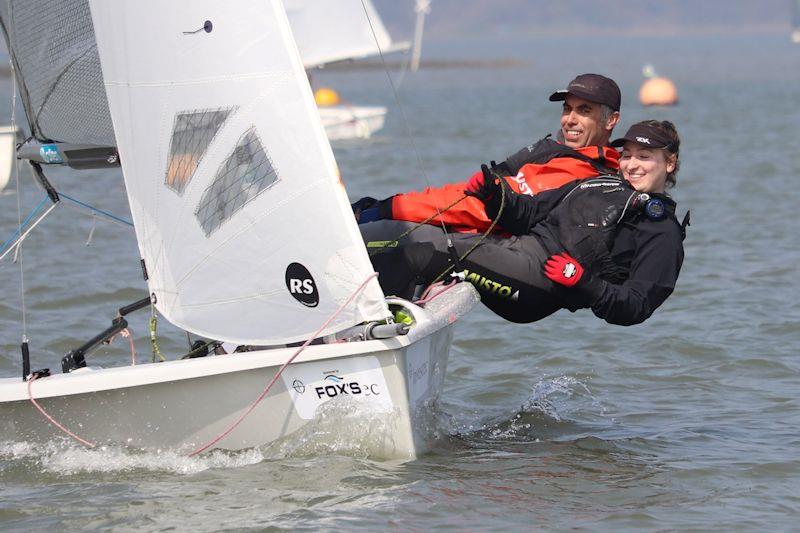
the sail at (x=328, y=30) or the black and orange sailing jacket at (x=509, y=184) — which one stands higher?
the sail at (x=328, y=30)

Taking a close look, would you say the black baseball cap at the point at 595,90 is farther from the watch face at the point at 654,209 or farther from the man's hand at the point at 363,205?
the man's hand at the point at 363,205

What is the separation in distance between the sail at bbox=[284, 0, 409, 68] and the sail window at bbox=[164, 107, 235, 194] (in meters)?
10.8

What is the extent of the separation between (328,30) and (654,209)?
11.1 meters

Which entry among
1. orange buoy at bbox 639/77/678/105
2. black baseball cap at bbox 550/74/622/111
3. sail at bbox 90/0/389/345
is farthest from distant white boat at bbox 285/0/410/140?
orange buoy at bbox 639/77/678/105

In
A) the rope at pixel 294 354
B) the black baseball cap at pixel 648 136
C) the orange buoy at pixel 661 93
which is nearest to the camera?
the rope at pixel 294 354

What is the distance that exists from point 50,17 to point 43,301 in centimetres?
367

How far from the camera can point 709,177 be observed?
15.2 m

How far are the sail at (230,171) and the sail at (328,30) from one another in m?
10.7

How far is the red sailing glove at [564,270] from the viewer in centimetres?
478

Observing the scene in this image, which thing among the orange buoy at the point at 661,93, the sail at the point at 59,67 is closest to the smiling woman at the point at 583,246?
the sail at the point at 59,67

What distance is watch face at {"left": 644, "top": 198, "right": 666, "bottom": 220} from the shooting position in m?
4.96

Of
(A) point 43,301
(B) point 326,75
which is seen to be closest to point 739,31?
(B) point 326,75

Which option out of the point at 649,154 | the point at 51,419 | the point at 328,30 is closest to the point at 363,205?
the point at 649,154

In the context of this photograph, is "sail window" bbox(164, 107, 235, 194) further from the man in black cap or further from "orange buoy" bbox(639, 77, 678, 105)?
"orange buoy" bbox(639, 77, 678, 105)
